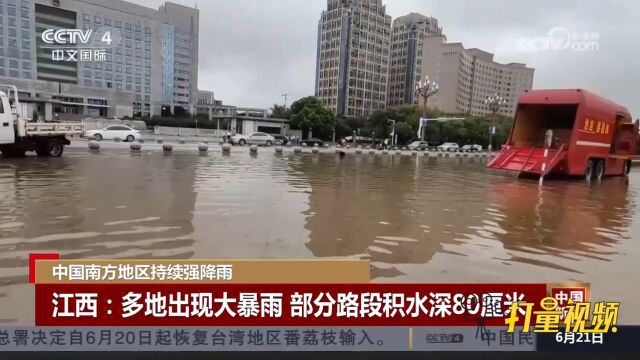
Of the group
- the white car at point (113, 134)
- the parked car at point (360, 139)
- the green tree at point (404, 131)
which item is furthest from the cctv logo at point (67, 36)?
the green tree at point (404, 131)

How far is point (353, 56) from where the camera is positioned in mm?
64375

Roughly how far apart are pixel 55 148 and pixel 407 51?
57.6 meters

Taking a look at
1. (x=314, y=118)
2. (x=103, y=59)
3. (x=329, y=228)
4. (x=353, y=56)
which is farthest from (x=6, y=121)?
(x=353, y=56)

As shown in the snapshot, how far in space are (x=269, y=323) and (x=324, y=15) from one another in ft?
203

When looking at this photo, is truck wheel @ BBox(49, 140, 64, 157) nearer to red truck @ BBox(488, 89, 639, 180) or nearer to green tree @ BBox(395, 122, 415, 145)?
red truck @ BBox(488, 89, 639, 180)

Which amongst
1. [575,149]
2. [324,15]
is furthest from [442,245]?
[324,15]

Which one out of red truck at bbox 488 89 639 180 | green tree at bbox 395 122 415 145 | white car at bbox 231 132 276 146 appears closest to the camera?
red truck at bbox 488 89 639 180

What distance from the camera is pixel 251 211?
5.95 m

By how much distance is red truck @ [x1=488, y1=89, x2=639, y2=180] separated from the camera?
1210 cm

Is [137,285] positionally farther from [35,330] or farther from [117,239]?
[117,239]

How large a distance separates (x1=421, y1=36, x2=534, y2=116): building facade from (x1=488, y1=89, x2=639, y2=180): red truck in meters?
33.4

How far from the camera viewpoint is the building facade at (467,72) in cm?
5016
